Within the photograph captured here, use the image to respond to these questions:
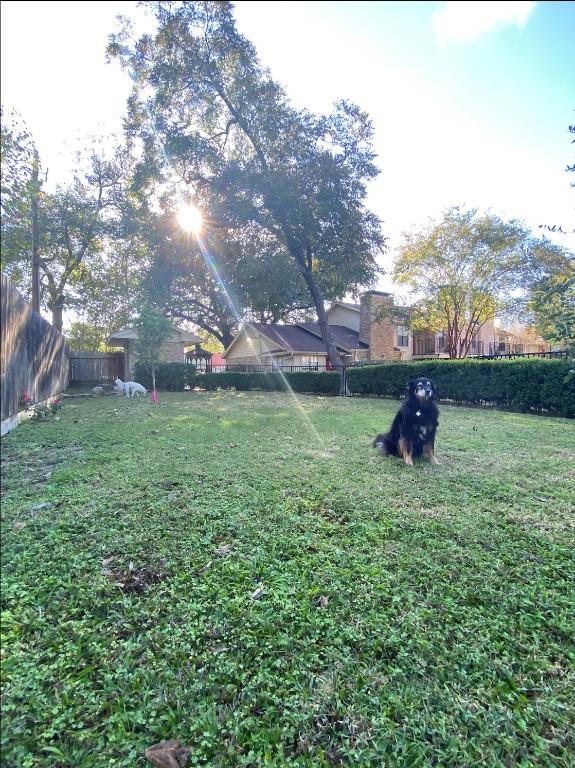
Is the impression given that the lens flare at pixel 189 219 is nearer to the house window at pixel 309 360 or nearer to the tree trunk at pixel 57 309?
the tree trunk at pixel 57 309

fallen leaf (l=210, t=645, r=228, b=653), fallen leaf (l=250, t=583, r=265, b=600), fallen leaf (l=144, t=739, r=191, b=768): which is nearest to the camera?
fallen leaf (l=144, t=739, r=191, b=768)

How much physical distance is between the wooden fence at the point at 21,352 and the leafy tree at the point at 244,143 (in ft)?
32.7

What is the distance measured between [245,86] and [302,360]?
48.8 ft

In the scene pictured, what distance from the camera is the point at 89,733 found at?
3.87ft

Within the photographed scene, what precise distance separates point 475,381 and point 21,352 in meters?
10.7

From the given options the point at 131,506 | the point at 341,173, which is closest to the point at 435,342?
the point at 341,173

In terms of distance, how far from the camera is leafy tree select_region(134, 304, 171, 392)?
44.1ft

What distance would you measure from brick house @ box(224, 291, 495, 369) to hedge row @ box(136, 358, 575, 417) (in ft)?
23.4

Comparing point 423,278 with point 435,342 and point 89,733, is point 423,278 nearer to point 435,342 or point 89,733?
point 435,342

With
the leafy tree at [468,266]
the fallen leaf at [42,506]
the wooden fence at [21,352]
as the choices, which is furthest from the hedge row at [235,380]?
the fallen leaf at [42,506]

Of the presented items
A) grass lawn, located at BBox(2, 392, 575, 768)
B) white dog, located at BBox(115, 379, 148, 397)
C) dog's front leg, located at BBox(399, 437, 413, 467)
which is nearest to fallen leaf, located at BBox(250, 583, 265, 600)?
grass lawn, located at BBox(2, 392, 575, 768)

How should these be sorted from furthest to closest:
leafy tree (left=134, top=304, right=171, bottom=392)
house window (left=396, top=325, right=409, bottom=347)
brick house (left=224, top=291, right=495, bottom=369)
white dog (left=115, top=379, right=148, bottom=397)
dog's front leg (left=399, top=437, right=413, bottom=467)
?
house window (left=396, top=325, right=409, bottom=347), brick house (left=224, top=291, right=495, bottom=369), white dog (left=115, top=379, right=148, bottom=397), leafy tree (left=134, top=304, right=171, bottom=392), dog's front leg (left=399, top=437, right=413, bottom=467)

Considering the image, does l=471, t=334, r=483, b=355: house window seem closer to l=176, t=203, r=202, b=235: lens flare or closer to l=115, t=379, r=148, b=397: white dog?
l=176, t=203, r=202, b=235: lens flare

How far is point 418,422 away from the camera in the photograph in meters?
4.25
